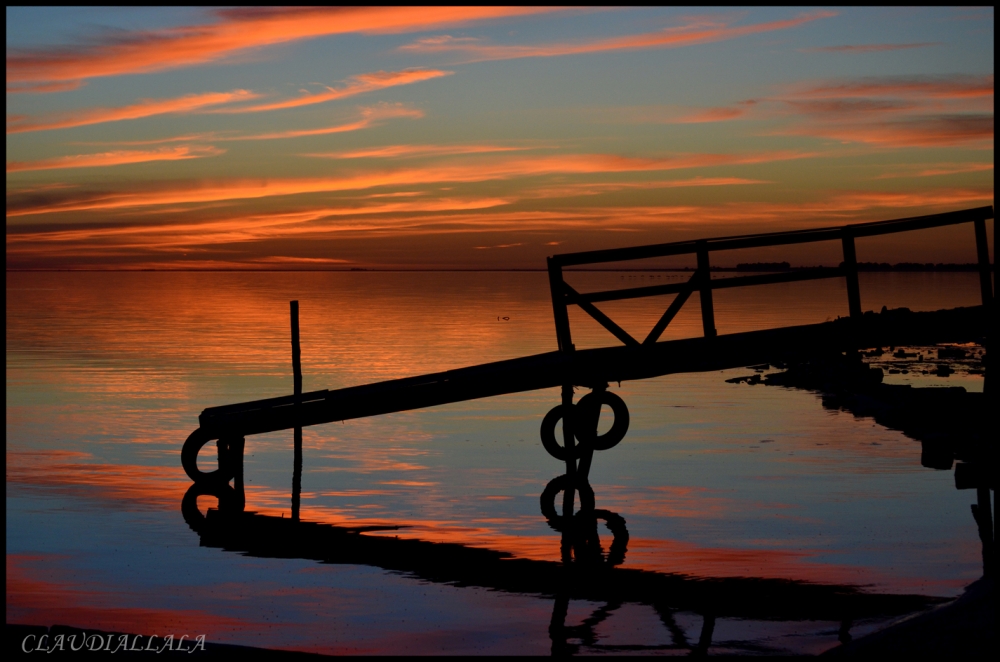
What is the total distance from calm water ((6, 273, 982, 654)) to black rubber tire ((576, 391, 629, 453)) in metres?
0.86

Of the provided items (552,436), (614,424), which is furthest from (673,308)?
(552,436)

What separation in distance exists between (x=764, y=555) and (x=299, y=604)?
5700mm

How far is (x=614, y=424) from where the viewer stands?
16328 mm

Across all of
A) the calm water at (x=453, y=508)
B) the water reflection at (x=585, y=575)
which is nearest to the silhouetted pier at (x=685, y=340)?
the calm water at (x=453, y=508)

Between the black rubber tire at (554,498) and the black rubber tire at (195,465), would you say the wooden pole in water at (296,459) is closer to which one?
the black rubber tire at (195,465)

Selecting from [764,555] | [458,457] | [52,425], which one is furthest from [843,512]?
[52,425]

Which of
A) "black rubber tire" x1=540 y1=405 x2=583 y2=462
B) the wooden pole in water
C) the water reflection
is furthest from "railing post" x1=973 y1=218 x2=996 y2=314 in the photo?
the wooden pole in water

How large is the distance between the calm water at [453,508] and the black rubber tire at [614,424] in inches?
33.9

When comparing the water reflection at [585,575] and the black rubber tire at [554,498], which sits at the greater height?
the black rubber tire at [554,498]

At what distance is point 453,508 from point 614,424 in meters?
2.98

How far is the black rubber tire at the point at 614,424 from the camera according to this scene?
16281mm

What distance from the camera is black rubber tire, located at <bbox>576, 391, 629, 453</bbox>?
16.3 metres

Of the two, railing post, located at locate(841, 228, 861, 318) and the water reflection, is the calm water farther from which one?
railing post, located at locate(841, 228, 861, 318)

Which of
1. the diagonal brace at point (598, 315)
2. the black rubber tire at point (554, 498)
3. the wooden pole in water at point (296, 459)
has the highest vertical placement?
the diagonal brace at point (598, 315)
